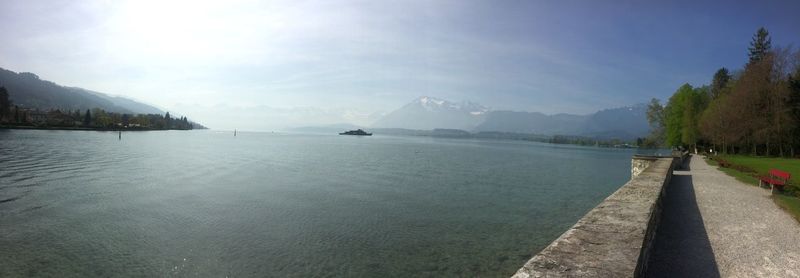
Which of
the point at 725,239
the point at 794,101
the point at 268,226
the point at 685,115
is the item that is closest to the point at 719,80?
the point at 685,115

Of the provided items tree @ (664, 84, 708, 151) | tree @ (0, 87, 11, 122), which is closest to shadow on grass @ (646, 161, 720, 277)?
tree @ (664, 84, 708, 151)

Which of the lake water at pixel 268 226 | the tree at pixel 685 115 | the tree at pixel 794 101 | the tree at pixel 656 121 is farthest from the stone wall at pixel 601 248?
the tree at pixel 656 121

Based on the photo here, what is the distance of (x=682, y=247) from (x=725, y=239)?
5.30ft

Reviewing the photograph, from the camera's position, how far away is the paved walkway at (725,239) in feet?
23.0

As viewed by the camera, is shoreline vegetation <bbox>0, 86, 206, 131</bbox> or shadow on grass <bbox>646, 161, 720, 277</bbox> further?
shoreline vegetation <bbox>0, 86, 206, 131</bbox>

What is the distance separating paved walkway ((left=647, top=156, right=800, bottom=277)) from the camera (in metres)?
7.02

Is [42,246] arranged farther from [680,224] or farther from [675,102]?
[675,102]

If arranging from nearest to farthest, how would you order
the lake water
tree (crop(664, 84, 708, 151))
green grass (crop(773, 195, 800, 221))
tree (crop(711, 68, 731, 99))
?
the lake water → green grass (crop(773, 195, 800, 221)) → tree (crop(664, 84, 708, 151)) → tree (crop(711, 68, 731, 99))

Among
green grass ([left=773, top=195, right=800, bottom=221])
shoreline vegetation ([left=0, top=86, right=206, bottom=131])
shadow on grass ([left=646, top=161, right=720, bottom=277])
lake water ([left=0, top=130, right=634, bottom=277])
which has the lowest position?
lake water ([left=0, top=130, right=634, bottom=277])

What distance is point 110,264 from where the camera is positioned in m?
8.50

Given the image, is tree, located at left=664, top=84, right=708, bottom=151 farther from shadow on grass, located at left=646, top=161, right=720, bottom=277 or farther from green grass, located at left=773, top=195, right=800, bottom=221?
shadow on grass, located at left=646, top=161, right=720, bottom=277

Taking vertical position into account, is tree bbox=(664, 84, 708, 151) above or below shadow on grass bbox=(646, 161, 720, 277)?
above

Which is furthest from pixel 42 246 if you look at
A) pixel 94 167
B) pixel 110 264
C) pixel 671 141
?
pixel 671 141

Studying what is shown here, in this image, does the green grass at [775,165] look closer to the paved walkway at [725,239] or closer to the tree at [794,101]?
the tree at [794,101]
